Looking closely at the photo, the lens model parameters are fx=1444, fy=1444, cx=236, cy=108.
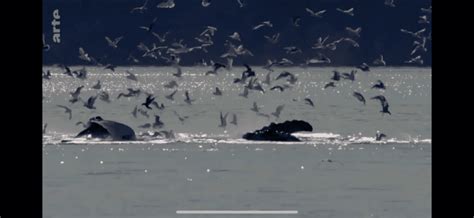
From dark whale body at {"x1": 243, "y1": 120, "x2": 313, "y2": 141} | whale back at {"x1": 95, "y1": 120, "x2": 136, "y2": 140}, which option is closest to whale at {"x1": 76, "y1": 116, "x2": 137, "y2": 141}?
whale back at {"x1": 95, "y1": 120, "x2": 136, "y2": 140}

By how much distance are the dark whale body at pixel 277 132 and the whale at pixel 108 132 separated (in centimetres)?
370

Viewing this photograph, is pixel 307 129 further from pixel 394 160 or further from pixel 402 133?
pixel 394 160

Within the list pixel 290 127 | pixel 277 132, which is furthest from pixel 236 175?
pixel 290 127

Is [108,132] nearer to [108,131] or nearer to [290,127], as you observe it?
[108,131]

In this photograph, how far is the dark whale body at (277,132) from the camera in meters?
42.8

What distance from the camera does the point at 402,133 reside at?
170 feet

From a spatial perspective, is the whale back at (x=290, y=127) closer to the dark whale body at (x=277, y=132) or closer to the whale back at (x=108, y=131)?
the dark whale body at (x=277, y=132)

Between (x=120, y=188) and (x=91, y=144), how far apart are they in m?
12.2

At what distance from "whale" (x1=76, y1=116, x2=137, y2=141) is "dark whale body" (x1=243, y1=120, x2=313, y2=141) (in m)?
3.70

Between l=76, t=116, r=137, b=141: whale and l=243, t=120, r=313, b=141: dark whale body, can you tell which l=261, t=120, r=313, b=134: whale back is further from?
l=76, t=116, r=137, b=141: whale

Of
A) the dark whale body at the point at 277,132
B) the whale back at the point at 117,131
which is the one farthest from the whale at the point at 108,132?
the dark whale body at the point at 277,132

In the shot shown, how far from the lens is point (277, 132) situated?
143 feet

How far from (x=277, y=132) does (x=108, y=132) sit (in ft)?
16.8
